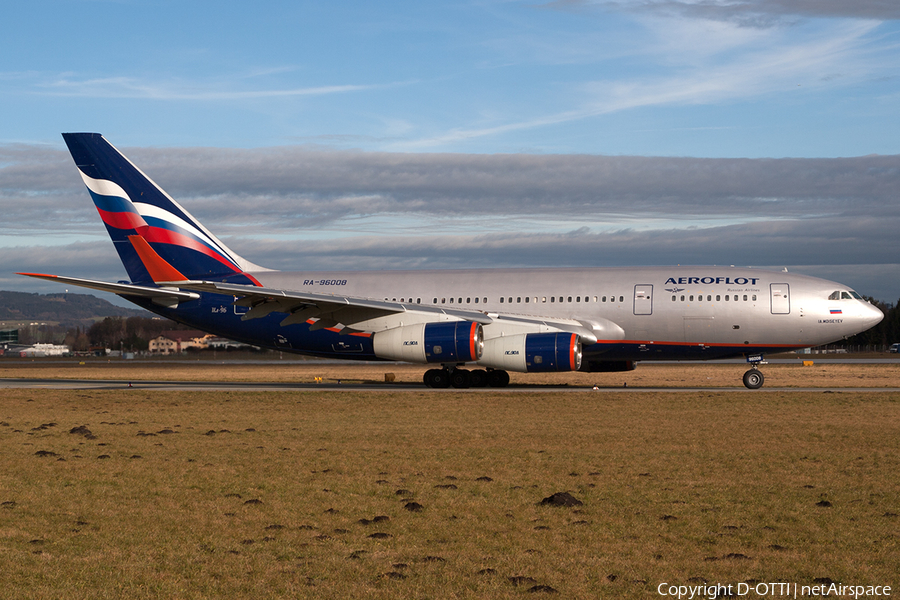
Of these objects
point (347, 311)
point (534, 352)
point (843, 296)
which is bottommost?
point (534, 352)

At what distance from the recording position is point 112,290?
3012cm

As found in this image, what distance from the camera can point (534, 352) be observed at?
26828 mm

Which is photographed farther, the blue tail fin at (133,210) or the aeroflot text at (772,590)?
the blue tail fin at (133,210)

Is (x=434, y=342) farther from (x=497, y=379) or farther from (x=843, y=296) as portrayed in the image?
(x=843, y=296)

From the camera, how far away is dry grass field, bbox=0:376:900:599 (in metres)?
6.84

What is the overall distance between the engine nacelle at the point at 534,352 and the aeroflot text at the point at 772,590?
1970cm

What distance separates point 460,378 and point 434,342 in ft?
10.6

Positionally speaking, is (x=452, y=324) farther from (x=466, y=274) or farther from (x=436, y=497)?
(x=436, y=497)

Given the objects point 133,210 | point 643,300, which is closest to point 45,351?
point 133,210

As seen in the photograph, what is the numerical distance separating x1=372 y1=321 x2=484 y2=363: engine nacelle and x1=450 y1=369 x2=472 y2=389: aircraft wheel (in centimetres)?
256

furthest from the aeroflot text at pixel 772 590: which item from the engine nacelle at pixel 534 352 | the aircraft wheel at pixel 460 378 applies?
the aircraft wheel at pixel 460 378

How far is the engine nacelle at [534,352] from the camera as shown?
1041 inches

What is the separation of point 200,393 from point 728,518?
72.8 ft

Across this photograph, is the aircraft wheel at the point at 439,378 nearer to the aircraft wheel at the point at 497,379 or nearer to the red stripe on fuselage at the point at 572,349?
→ the aircraft wheel at the point at 497,379
